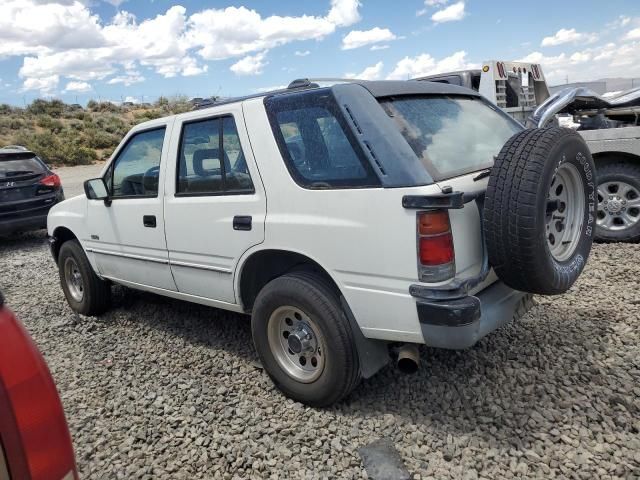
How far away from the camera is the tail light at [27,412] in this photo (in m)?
1.27

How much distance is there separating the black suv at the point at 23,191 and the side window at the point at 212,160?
6223mm

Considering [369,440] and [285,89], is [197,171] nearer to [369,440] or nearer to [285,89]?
[285,89]

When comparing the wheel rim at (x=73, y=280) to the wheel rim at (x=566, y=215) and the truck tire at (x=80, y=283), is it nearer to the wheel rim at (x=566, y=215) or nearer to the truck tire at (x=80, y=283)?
the truck tire at (x=80, y=283)

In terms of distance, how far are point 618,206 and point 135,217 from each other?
488 centimetres

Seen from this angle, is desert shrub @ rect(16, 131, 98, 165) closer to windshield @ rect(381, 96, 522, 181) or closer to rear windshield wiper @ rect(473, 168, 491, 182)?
windshield @ rect(381, 96, 522, 181)

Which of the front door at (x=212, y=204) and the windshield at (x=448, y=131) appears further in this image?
the front door at (x=212, y=204)

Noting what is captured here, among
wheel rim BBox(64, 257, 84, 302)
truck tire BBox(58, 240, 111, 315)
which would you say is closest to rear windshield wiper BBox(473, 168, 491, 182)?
truck tire BBox(58, 240, 111, 315)

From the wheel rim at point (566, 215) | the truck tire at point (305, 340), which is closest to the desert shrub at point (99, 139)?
Answer: the truck tire at point (305, 340)

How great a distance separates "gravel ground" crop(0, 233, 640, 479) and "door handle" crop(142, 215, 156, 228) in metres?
1.03

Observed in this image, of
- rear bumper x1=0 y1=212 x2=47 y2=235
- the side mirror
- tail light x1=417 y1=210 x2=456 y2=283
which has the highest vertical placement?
the side mirror

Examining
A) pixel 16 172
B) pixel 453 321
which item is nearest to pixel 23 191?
pixel 16 172

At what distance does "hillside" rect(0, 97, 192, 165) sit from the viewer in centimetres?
2620

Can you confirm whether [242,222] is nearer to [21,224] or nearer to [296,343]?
[296,343]

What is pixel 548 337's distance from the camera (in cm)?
360
